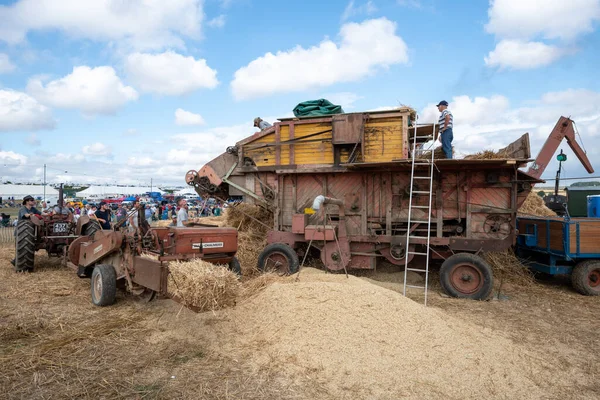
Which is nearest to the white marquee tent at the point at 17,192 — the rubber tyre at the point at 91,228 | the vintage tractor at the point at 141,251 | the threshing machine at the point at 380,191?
the rubber tyre at the point at 91,228

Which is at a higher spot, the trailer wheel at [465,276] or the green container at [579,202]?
the green container at [579,202]

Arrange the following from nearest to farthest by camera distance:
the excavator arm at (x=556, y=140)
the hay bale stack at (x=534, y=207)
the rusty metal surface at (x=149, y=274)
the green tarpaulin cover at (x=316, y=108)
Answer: the rusty metal surface at (x=149, y=274) < the excavator arm at (x=556, y=140) < the green tarpaulin cover at (x=316, y=108) < the hay bale stack at (x=534, y=207)

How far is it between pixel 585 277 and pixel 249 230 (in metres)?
7.51

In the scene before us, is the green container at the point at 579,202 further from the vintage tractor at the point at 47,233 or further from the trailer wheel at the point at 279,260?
the vintage tractor at the point at 47,233

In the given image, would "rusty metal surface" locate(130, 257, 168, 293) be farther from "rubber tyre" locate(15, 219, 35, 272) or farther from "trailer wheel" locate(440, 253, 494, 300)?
"trailer wheel" locate(440, 253, 494, 300)

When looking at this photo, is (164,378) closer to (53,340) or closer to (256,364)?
(256,364)

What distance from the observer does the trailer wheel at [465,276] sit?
7434 millimetres

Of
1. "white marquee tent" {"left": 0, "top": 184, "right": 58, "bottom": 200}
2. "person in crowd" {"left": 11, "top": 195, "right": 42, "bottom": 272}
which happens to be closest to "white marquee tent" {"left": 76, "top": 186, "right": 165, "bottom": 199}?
"white marquee tent" {"left": 0, "top": 184, "right": 58, "bottom": 200}

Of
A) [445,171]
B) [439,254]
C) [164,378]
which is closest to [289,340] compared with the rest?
[164,378]

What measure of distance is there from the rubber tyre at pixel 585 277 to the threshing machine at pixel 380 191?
155 centimetres

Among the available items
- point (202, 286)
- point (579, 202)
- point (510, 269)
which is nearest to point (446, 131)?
point (510, 269)

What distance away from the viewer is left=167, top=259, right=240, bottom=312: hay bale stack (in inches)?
208

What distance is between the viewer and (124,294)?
23.1 ft

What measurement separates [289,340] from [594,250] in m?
6.65
